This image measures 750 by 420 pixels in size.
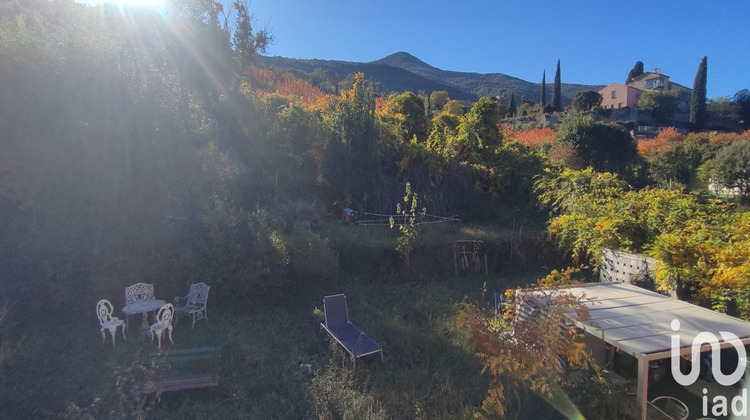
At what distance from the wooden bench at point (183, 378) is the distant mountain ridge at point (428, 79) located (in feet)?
133

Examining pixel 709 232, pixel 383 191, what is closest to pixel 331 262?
pixel 383 191

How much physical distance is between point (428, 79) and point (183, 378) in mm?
62655

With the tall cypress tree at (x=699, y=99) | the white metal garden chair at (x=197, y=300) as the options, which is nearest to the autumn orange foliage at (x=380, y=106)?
the white metal garden chair at (x=197, y=300)

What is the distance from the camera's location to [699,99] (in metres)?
33.6

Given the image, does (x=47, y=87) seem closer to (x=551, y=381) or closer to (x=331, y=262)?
(x=331, y=262)

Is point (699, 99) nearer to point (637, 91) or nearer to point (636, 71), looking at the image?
point (637, 91)

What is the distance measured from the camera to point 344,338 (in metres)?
4.90

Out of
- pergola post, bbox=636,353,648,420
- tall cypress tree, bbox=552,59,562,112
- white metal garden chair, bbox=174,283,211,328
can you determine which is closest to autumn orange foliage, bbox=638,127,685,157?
tall cypress tree, bbox=552,59,562,112

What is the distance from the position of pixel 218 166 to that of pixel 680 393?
25.0 feet

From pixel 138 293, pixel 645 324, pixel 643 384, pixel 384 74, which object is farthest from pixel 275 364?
pixel 384 74

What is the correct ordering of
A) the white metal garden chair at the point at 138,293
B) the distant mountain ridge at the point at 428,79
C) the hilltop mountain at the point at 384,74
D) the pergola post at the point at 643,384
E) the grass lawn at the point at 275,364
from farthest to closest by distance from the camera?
the distant mountain ridge at the point at 428,79, the hilltop mountain at the point at 384,74, the white metal garden chair at the point at 138,293, the grass lawn at the point at 275,364, the pergola post at the point at 643,384

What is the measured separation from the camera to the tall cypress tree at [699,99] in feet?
109

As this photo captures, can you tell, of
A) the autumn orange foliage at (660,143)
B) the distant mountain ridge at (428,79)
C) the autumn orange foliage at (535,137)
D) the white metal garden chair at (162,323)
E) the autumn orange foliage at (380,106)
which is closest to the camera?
the white metal garden chair at (162,323)

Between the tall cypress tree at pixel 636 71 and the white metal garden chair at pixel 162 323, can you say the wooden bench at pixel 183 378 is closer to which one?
the white metal garden chair at pixel 162 323
